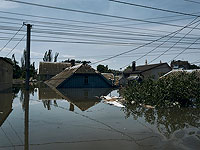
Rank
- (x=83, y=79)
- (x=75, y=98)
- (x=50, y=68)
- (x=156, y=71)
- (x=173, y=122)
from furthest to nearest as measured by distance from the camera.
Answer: (x=50, y=68)
(x=156, y=71)
(x=83, y=79)
(x=75, y=98)
(x=173, y=122)

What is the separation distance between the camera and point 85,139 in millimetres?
7707

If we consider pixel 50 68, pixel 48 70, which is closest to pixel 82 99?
pixel 48 70

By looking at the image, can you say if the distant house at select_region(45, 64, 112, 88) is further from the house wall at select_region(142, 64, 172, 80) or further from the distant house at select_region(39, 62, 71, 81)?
the distant house at select_region(39, 62, 71, 81)

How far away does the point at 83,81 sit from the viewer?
3681 centimetres

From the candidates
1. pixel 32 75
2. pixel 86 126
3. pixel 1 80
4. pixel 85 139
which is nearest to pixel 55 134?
pixel 85 139

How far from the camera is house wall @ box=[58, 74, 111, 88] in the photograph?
116 feet

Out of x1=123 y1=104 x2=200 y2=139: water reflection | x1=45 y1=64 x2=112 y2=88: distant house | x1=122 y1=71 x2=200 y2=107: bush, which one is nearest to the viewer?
x1=123 y1=104 x2=200 y2=139: water reflection

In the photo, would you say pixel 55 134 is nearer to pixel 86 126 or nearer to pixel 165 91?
pixel 86 126

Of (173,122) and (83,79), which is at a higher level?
(83,79)

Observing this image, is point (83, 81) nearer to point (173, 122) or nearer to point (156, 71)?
point (156, 71)

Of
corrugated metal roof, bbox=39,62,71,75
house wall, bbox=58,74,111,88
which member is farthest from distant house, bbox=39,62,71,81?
house wall, bbox=58,74,111,88

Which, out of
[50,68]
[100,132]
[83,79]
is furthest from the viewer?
[50,68]

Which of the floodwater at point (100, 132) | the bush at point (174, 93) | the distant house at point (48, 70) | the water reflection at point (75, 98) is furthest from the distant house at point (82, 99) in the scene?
the distant house at point (48, 70)

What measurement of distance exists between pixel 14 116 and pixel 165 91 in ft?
34.7
